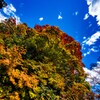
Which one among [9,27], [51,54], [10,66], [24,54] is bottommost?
[10,66]

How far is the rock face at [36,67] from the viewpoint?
18.3 meters

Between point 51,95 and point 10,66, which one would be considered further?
point 51,95

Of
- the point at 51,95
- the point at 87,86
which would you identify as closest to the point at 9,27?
the point at 51,95

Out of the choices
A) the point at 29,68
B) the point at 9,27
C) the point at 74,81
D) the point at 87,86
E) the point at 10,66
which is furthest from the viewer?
the point at 87,86

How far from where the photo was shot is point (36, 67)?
20.1 m

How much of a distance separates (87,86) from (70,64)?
425 cm

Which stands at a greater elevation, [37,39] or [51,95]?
[37,39]

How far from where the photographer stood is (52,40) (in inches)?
898

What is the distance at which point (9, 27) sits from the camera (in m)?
23.3

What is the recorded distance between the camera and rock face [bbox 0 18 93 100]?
1831 cm

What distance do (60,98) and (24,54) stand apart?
4.58 metres

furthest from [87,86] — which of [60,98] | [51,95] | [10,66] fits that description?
[10,66]

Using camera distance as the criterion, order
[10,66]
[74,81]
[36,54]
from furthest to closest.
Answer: [74,81] < [36,54] < [10,66]

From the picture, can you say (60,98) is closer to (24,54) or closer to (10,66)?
(24,54)
